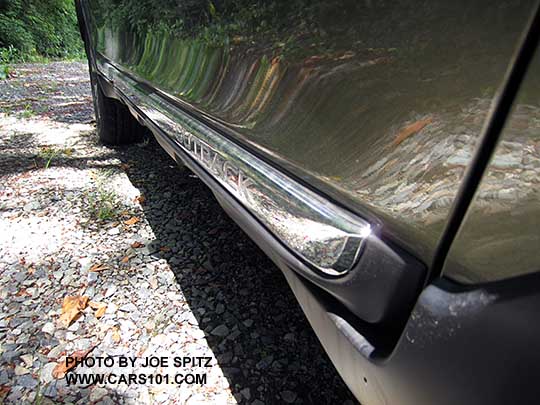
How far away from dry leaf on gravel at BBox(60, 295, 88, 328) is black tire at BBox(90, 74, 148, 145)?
7.11 ft

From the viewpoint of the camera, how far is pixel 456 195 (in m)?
0.55

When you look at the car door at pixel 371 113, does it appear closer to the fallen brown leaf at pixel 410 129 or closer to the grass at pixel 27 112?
the fallen brown leaf at pixel 410 129

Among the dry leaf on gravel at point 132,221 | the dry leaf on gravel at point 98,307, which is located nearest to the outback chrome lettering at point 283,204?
the dry leaf on gravel at point 98,307

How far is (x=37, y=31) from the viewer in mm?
12070

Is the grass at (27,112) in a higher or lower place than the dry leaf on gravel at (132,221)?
lower

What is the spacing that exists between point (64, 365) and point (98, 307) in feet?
1.01

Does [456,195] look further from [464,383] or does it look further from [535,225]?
[464,383]

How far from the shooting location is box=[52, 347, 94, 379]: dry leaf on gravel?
1373 millimetres

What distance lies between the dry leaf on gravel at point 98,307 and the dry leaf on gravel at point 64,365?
19cm

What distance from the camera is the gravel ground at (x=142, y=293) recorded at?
134cm

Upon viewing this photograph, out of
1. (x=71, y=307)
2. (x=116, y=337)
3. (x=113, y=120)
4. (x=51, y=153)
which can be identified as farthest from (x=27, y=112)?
(x=116, y=337)

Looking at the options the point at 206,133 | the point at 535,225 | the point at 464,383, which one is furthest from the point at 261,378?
the point at 535,225

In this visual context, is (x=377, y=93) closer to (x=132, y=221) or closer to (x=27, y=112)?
(x=132, y=221)

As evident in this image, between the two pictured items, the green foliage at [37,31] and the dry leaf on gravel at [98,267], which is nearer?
the dry leaf on gravel at [98,267]
